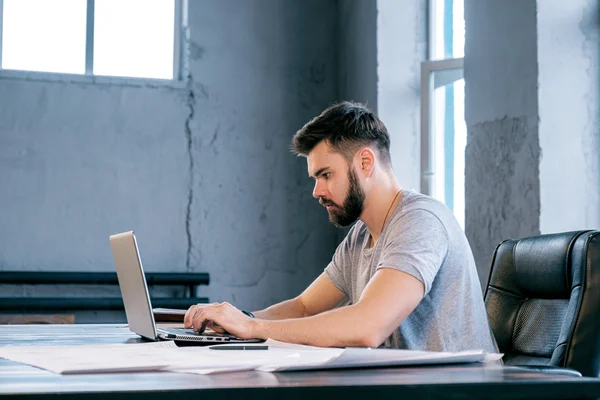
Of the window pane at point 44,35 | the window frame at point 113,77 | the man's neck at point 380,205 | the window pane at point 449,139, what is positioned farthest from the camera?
the window pane at point 44,35

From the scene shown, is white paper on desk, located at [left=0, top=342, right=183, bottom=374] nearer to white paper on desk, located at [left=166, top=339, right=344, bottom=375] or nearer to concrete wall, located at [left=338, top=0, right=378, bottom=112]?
white paper on desk, located at [left=166, top=339, right=344, bottom=375]

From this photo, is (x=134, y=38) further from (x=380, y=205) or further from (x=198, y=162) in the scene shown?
(x=380, y=205)

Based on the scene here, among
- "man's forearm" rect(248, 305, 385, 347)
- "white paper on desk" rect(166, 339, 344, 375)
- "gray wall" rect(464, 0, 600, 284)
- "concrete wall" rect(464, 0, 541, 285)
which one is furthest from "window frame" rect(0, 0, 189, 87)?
"white paper on desk" rect(166, 339, 344, 375)

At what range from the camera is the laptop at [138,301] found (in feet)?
5.00

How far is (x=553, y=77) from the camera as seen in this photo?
2.84 metres

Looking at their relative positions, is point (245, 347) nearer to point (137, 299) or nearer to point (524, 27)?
point (137, 299)

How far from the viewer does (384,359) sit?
1080mm

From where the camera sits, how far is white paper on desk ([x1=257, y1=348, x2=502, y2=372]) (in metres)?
1.01

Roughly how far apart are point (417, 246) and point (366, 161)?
0.37 m

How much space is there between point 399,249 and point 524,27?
1534 millimetres

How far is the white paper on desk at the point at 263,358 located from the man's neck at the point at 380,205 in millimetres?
761

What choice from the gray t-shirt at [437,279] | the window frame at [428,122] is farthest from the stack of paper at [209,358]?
the window frame at [428,122]

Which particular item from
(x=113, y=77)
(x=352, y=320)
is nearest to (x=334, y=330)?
(x=352, y=320)

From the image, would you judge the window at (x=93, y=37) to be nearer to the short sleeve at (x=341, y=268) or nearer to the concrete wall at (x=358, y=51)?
the concrete wall at (x=358, y=51)
